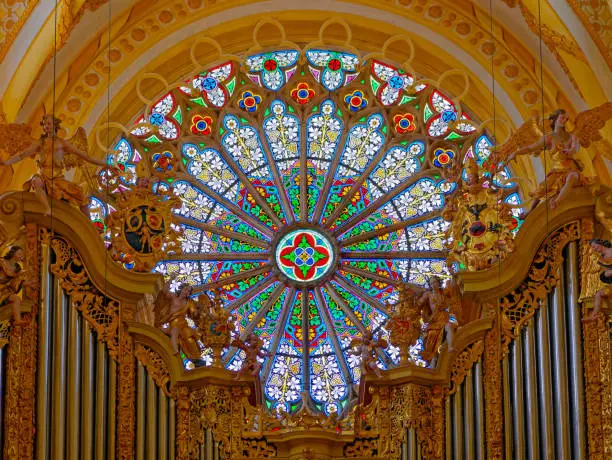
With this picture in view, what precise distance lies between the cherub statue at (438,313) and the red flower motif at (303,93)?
14.7 ft

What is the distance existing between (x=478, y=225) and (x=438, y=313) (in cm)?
71

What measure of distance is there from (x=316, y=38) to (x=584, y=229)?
5.21 meters

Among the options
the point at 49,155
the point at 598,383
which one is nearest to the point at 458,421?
the point at 598,383

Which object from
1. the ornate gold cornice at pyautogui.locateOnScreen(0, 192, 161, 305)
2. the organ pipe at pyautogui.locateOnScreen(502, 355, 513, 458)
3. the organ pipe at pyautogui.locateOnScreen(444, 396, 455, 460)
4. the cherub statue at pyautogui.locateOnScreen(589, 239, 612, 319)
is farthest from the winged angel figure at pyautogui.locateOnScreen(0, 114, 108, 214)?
the cherub statue at pyautogui.locateOnScreen(589, 239, 612, 319)

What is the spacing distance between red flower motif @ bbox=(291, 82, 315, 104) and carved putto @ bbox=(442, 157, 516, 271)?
4.14 metres

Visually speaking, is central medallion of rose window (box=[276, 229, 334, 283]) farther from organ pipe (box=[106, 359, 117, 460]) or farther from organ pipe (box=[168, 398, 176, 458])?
organ pipe (box=[106, 359, 117, 460])

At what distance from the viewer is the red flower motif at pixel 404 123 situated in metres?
20.4

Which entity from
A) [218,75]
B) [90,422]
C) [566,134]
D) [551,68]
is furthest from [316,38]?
[90,422]

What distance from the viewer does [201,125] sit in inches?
802

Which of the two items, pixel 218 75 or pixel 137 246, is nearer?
pixel 137 246

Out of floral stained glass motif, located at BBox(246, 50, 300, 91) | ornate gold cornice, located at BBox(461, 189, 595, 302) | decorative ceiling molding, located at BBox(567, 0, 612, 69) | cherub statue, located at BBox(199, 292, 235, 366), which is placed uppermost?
floral stained glass motif, located at BBox(246, 50, 300, 91)

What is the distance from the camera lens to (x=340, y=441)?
1600cm

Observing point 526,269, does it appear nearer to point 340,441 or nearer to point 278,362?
point 340,441

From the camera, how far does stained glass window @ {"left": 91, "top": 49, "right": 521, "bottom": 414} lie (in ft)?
64.5
